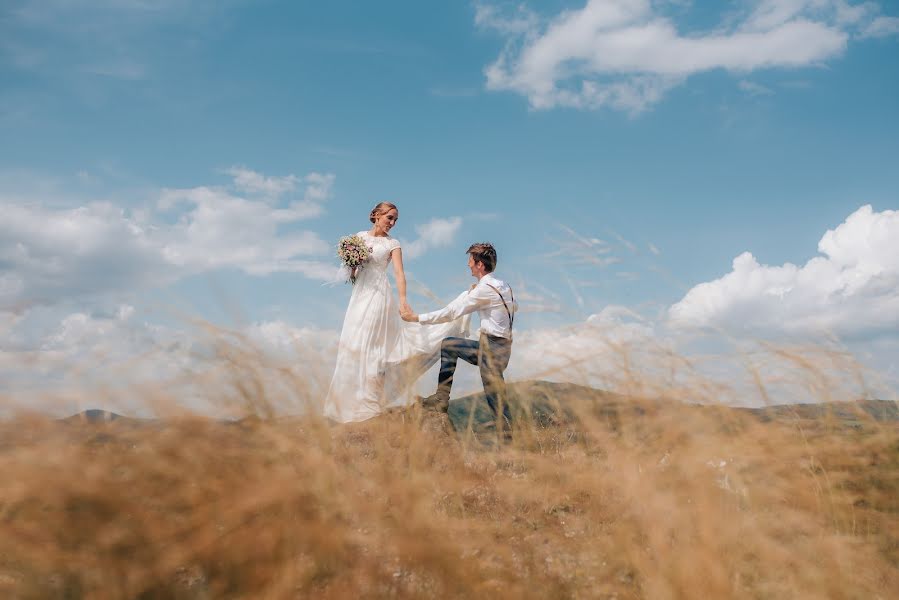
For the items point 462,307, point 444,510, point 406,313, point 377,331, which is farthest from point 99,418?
point 377,331

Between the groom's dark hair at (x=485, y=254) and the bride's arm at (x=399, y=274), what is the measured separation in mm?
1117

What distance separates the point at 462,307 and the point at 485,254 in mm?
830

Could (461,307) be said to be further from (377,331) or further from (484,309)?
(377,331)

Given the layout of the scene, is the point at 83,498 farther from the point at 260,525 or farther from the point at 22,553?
the point at 260,525

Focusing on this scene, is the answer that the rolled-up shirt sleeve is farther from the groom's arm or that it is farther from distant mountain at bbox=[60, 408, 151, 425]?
distant mountain at bbox=[60, 408, 151, 425]

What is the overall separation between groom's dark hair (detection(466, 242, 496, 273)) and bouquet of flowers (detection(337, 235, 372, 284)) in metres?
1.67

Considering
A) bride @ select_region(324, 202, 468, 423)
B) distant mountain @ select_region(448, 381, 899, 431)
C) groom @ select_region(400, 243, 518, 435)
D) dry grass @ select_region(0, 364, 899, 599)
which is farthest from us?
bride @ select_region(324, 202, 468, 423)

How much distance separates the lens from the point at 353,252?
9.45 metres

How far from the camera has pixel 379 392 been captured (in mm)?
9406

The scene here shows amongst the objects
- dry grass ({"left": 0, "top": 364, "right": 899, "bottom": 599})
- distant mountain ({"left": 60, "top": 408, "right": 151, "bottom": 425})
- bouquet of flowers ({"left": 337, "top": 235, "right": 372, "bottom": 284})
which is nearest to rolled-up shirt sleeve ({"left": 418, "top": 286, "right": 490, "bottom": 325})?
bouquet of flowers ({"left": 337, "top": 235, "right": 372, "bottom": 284})

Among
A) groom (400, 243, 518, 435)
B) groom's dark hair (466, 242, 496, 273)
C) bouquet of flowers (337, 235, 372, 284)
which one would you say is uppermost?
bouquet of flowers (337, 235, 372, 284)

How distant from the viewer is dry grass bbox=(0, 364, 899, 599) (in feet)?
6.64

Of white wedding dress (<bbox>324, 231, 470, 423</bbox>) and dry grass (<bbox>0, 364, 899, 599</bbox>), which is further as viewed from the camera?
white wedding dress (<bbox>324, 231, 470, 423</bbox>)

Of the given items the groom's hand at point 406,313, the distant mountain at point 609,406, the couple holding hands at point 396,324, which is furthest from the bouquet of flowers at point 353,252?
the distant mountain at point 609,406
